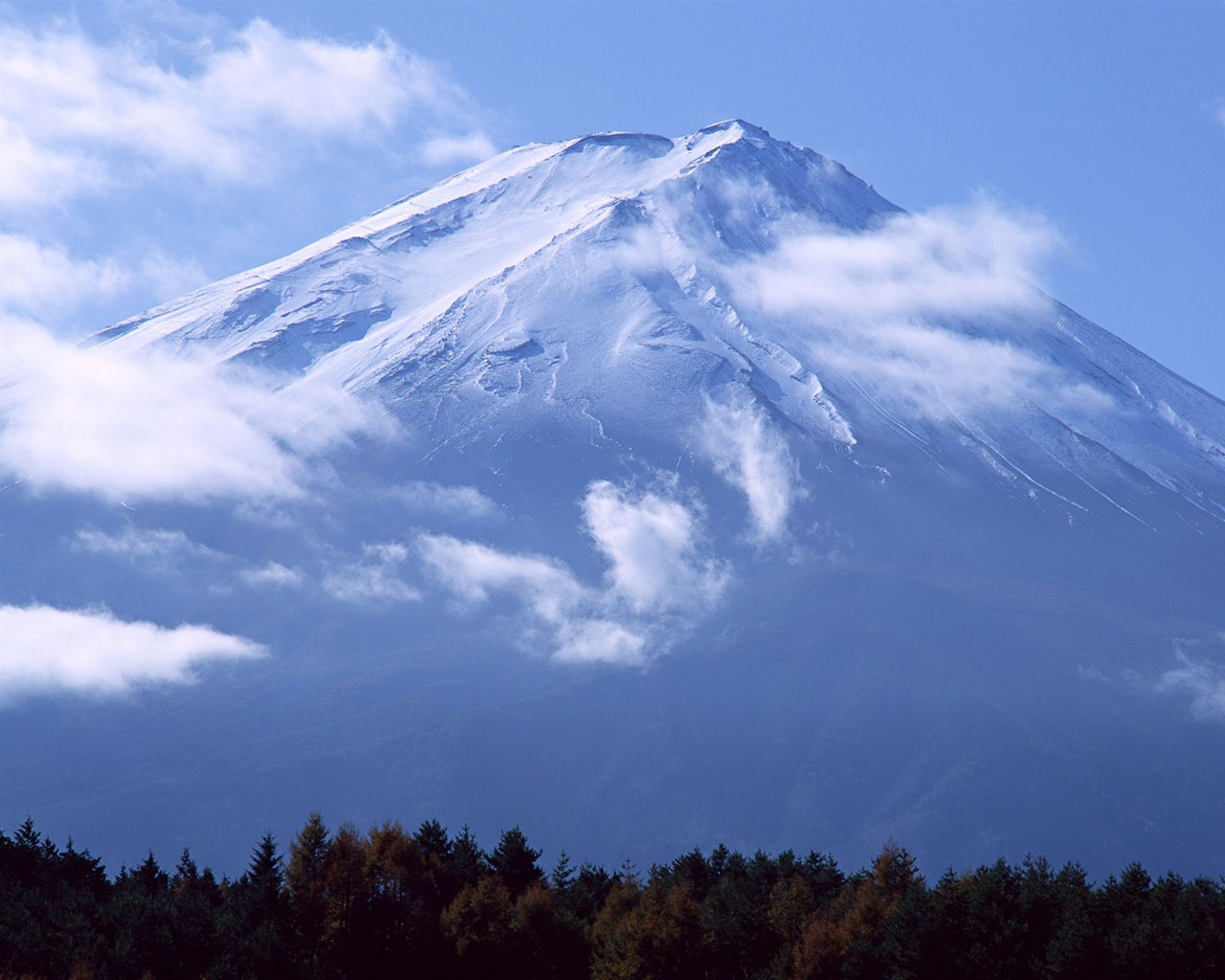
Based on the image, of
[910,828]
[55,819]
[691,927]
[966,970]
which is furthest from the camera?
[910,828]

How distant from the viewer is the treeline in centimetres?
4153

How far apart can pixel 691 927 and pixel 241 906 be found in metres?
14.0

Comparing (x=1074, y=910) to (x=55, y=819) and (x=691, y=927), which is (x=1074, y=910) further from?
(x=55, y=819)

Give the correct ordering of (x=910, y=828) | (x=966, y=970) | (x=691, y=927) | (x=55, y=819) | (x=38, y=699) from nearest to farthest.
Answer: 1. (x=966, y=970)
2. (x=691, y=927)
3. (x=55, y=819)
4. (x=910, y=828)
5. (x=38, y=699)

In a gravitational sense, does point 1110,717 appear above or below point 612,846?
above

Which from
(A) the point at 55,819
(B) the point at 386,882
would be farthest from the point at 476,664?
(B) the point at 386,882

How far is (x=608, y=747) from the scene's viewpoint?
18925cm

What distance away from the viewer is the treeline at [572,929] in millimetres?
41531

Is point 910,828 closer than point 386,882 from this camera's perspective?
No

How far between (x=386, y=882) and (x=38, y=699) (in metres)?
168

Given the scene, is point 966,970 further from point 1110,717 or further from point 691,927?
point 1110,717

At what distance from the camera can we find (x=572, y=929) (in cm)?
4900

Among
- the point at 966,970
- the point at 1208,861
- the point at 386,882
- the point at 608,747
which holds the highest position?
the point at 608,747

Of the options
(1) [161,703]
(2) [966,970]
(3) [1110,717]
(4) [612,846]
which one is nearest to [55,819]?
(1) [161,703]
